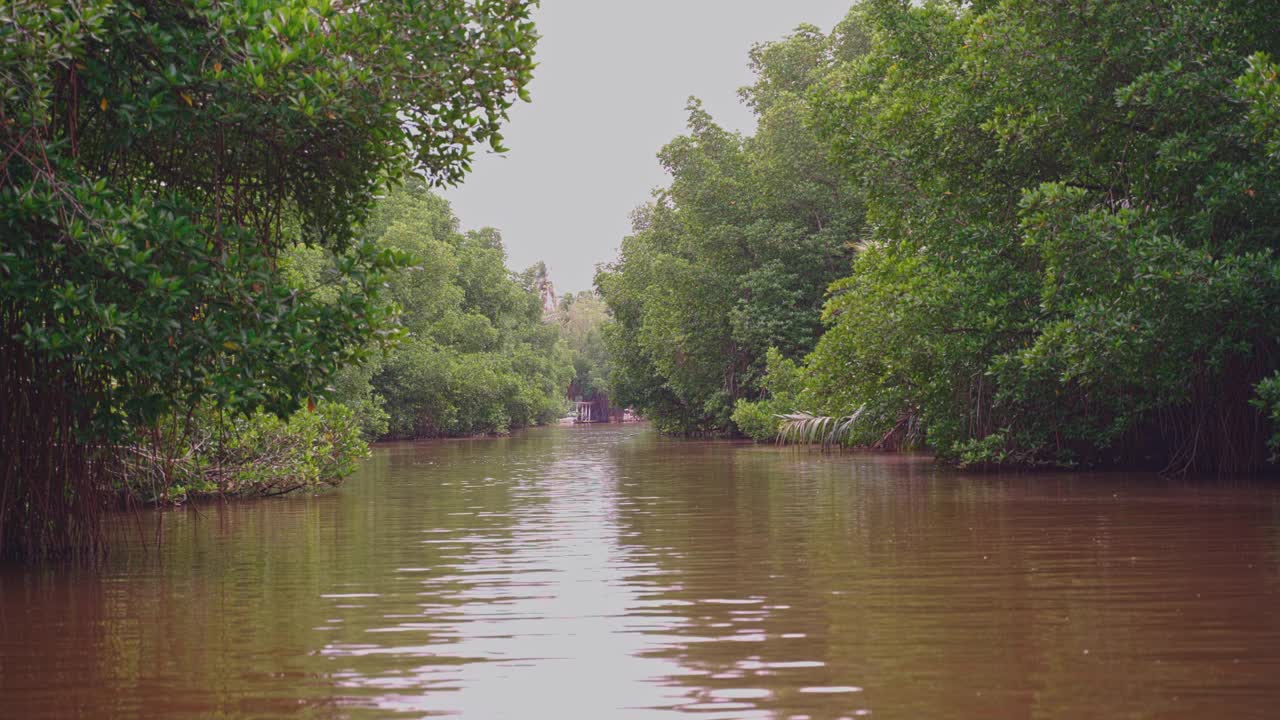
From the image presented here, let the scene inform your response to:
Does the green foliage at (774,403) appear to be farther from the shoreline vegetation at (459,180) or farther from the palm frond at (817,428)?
the shoreline vegetation at (459,180)

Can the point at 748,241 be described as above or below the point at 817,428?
above

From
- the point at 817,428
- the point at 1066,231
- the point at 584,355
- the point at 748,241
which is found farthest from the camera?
the point at 584,355

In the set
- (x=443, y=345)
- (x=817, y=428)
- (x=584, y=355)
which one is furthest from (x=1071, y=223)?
(x=584, y=355)

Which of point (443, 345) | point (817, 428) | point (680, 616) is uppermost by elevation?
point (443, 345)

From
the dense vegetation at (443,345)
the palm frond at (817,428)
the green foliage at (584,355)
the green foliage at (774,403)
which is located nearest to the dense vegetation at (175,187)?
the palm frond at (817,428)

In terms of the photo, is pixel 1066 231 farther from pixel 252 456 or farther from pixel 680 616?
pixel 252 456

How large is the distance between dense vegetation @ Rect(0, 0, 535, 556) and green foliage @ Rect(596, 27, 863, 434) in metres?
27.6

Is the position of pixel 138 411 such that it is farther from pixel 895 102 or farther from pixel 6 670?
pixel 895 102

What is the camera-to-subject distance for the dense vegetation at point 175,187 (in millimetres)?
8430

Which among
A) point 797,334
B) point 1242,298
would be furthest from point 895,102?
point 797,334

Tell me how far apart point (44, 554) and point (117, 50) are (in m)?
4.09

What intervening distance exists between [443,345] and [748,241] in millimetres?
21342

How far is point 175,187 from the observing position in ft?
34.3

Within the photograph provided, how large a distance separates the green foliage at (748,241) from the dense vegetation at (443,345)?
9.69 metres
